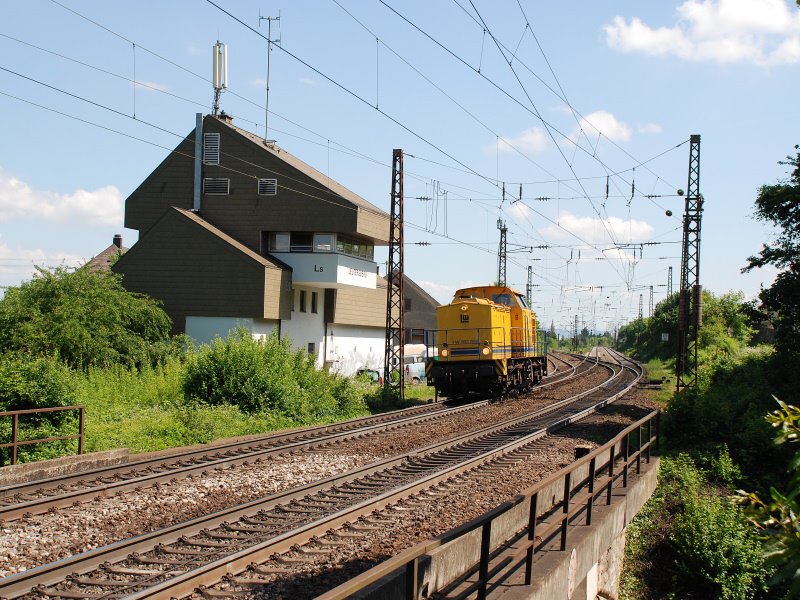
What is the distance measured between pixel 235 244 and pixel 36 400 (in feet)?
64.4

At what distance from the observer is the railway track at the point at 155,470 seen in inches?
400

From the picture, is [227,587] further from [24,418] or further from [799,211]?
[799,211]

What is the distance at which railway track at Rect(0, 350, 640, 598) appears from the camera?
699cm

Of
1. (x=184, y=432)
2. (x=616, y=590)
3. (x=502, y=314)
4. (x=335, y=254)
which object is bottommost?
(x=616, y=590)

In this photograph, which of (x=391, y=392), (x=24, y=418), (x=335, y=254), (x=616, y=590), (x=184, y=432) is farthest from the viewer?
(x=335, y=254)

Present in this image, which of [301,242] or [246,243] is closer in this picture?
[301,242]

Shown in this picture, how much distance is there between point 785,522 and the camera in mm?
4156

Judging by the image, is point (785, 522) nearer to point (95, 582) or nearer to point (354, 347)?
point (95, 582)

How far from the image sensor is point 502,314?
27.0 metres

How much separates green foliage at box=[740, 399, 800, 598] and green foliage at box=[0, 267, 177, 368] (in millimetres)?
23620

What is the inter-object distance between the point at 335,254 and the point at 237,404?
14649 millimetres

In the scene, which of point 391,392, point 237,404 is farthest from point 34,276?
point 391,392

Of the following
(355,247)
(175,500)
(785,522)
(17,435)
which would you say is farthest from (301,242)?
(785,522)

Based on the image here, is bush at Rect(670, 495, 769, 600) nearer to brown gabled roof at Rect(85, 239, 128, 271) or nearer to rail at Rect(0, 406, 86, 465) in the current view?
rail at Rect(0, 406, 86, 465)
